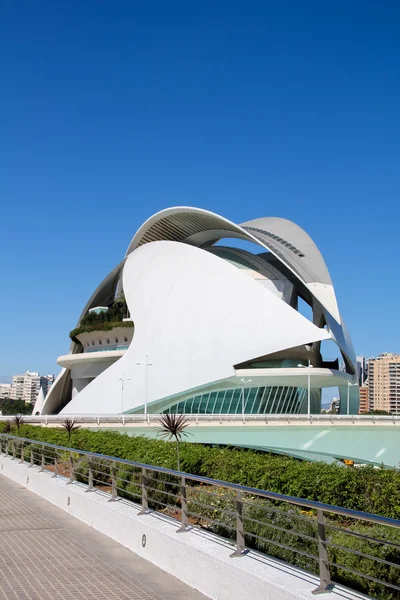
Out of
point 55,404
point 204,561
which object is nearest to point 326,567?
point 204,561

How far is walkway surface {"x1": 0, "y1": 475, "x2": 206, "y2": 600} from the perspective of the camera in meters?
6.27

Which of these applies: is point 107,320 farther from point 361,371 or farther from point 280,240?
point 361,371

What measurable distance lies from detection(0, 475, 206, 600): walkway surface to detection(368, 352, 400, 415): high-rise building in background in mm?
154202

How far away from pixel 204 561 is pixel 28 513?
18.9 ft

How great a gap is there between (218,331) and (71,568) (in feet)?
132

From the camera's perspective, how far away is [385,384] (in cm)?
16012

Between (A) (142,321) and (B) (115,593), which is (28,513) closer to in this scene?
(B) (115,593)

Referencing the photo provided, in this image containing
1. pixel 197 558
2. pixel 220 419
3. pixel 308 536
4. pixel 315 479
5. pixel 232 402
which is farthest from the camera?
pixel 232 402

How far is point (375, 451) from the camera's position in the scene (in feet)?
122

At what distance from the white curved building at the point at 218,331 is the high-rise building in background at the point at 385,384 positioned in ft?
352

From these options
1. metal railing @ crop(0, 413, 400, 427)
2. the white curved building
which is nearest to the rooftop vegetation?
the white curved building

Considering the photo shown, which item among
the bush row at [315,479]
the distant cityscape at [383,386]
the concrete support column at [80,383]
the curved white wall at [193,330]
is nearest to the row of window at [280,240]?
the curved white wall at [193,330]

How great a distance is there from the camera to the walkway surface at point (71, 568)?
627cm

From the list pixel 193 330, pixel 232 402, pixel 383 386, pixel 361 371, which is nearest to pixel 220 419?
pixel 232 402
